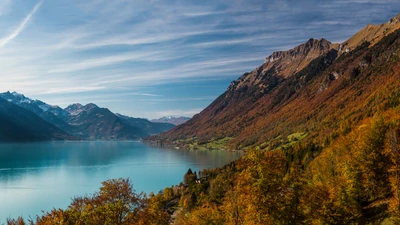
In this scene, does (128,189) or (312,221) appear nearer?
(128,189)

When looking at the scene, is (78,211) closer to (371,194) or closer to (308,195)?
(308,195)

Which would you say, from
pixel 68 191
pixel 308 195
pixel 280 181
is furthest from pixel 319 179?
pixel 68 191

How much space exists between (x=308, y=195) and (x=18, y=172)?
165 metres

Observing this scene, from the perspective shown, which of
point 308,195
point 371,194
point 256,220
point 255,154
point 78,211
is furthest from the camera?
point 371,194

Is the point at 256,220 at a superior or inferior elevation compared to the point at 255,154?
inferior

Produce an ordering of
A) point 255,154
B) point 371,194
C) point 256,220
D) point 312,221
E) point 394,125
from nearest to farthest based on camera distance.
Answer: point 256,220 < point 255,154 < point 312,221 < point 371,194 < point 394,125

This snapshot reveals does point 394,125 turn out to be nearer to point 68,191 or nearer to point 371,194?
point 371,194

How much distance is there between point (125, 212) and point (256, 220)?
1318 cm

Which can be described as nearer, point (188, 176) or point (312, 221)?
point (312, 221)

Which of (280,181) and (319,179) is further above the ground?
(280,181)

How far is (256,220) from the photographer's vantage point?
25594mm

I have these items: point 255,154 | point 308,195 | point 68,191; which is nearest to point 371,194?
point 308,195

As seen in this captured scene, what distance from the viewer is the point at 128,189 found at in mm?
31453

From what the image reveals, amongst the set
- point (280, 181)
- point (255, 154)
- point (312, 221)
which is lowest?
point (312, 221)
